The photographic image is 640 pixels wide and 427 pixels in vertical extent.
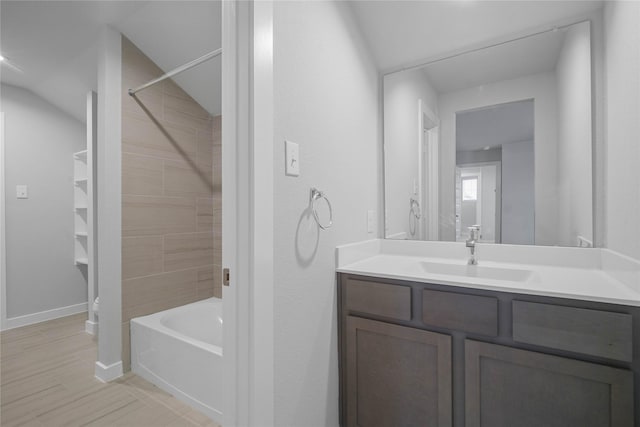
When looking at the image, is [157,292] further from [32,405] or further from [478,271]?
[478,271]

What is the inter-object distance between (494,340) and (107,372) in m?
2.17

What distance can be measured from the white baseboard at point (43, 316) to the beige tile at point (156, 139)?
2.14m

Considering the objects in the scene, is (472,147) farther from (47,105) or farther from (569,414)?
(47,105)

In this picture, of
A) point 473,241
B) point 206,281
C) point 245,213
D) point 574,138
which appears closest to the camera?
point 245,213

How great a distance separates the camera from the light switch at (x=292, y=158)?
104 cm

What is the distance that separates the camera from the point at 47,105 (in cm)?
288

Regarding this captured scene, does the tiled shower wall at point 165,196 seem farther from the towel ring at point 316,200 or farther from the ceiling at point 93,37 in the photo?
the towel ring at point 316,200

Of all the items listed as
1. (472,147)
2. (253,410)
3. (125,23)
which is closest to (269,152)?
(253,410)

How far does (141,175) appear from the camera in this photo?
6.75 ft

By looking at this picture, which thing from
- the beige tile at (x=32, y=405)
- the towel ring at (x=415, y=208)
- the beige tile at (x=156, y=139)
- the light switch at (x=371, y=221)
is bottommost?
the beige tile at (x=32, y=405)

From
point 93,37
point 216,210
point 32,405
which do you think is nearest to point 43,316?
point 32,405

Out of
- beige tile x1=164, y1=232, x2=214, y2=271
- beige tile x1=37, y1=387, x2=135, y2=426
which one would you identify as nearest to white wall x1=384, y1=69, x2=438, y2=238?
beige tile x1=164, y1=232, x2=214, y2=271

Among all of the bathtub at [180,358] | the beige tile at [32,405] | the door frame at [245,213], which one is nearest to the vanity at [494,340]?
the door frame at [245,213]

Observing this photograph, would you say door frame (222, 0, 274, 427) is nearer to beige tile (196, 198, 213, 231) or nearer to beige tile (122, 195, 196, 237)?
beige tile (122, 195, 196, 237)
